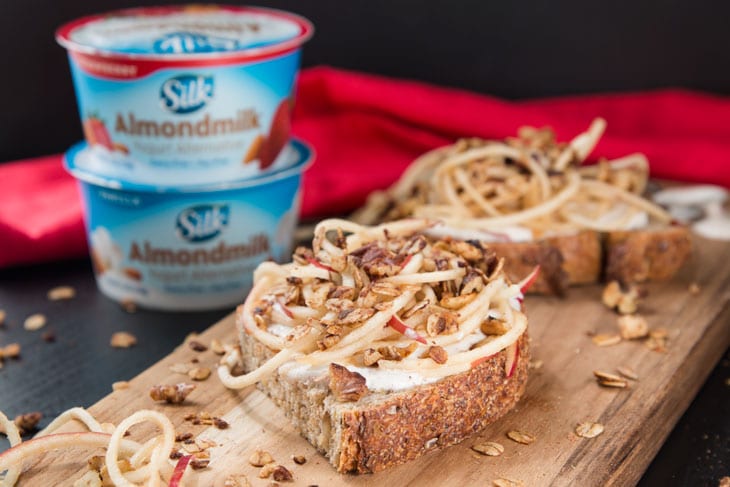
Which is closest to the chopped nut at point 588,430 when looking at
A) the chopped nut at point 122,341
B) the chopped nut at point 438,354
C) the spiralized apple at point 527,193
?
the chopped nut at point 438,354

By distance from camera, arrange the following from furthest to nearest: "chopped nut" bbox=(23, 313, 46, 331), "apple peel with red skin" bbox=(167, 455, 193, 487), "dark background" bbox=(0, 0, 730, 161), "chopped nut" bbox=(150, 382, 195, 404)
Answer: "dark background" bbox=(0, 0, 730, 161) → "chopped nut" bbox=(23, 313, 46, 331) → "chopped nut" bbox=(150, 382, 195, 404) → "apple peel with red skin" bbox=(167, 455, 193, 487)

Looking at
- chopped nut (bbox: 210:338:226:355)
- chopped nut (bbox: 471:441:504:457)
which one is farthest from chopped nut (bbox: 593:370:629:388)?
chopped nut (bbox: 210:338:226:355)

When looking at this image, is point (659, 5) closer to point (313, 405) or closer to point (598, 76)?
point (598, 76)

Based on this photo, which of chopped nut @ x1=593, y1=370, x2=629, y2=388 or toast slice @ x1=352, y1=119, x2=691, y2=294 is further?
toast slice @ x1=352, y1=119, x2=691, y2=294

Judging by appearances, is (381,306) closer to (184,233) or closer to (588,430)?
(588,430)

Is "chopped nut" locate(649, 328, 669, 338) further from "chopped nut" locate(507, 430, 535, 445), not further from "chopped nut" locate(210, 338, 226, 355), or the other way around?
"chopped nut" locate(210, 338, 226, 355)

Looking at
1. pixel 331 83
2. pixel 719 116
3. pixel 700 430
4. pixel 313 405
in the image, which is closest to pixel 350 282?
pixel 313 405
